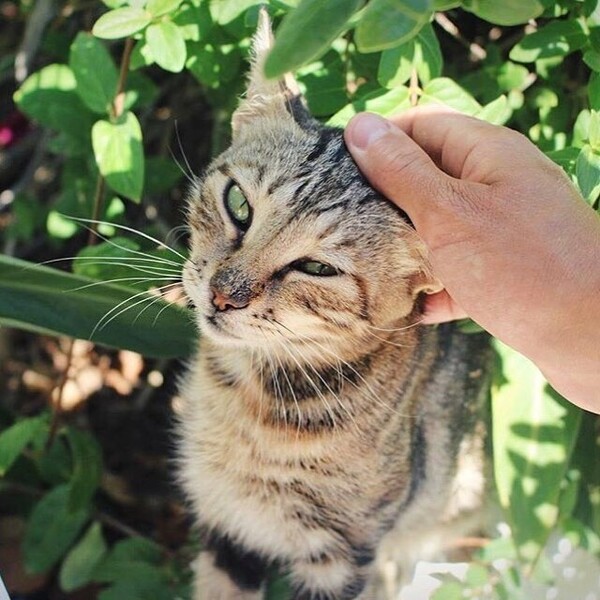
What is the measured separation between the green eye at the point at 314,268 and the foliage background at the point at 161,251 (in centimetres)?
24

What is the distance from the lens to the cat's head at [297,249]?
1.23m

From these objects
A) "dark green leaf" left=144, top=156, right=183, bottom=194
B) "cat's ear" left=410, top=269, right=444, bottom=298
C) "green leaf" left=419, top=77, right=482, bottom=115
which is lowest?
"dark green leaf" left=144, top=156, right=183, bottom=194

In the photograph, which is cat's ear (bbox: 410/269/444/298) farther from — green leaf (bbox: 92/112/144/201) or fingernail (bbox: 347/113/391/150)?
green leaf (bbox: 92/112/144/201)

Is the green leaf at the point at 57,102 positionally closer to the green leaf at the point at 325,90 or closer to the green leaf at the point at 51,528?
the green leaf at the point at 325,90

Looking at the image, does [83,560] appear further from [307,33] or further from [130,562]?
[307,33]

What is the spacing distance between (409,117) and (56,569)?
55.9 inches

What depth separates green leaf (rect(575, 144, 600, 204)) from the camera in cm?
120

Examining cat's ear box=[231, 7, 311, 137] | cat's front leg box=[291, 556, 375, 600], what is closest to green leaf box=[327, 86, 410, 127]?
cat's ear box=[231, 7, 311, 137]

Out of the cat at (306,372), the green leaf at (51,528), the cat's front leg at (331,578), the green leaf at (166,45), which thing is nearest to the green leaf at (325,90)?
the cat at (306,372)

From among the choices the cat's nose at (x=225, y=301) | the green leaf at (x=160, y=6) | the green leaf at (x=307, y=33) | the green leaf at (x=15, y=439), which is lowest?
the green leaf at (x=15, y=439)

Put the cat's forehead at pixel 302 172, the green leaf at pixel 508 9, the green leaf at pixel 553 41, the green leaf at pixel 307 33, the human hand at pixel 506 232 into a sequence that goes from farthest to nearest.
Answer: the green leaf at pixel 553 41 → the cat's forehead at pixel 302 172 → the human hand at pixel 506 232 → the green leaf at pixel 508 9 → the green leaf at pixel 307 33

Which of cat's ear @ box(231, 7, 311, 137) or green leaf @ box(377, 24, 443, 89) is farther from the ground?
green leaf @ box(377, 24, 443, 89)

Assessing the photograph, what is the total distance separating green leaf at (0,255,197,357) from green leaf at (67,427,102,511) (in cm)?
35

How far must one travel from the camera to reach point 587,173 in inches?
47.2
